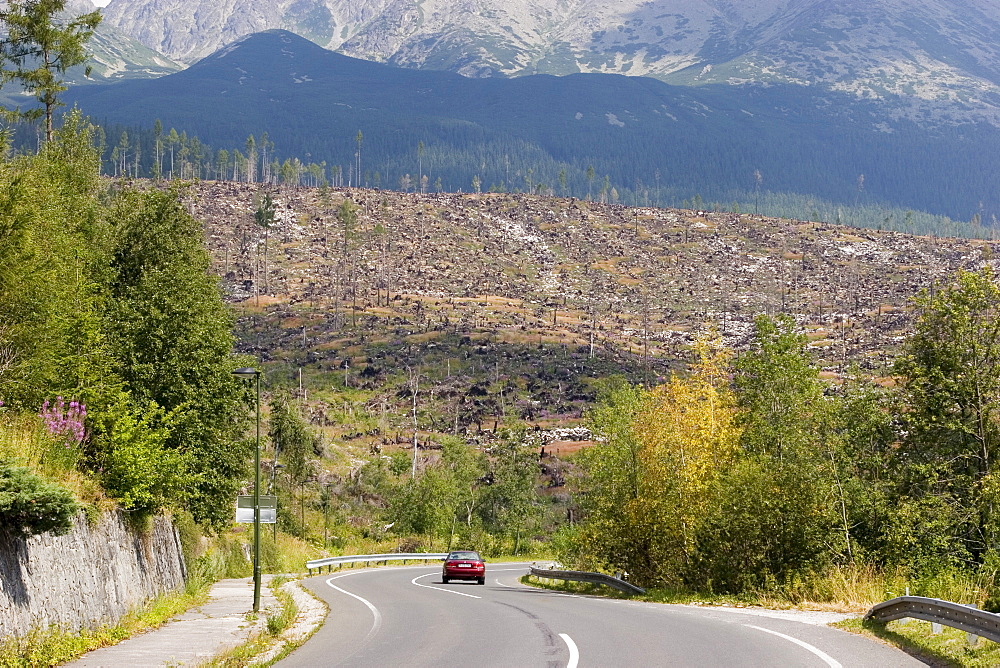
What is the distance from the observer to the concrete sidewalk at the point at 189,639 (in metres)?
17.0

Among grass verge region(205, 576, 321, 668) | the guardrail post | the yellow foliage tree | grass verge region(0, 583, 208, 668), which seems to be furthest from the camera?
the yellow foliage tree

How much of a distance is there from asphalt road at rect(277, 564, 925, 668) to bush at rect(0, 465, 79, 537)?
4.42m

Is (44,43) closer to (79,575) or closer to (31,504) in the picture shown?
(79,575)

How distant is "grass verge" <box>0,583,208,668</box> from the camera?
15219 millimetres

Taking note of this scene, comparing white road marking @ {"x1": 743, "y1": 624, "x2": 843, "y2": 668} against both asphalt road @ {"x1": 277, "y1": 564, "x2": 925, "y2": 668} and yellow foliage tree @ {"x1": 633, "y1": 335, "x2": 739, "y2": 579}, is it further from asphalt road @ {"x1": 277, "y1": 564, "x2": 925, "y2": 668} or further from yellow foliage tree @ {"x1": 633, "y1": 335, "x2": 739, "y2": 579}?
yellow foliage tree @ {"x1": 633, "y1": 335, "x2": 739, "y2": 579}

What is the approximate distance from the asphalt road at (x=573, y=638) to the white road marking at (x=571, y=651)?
0.02 m

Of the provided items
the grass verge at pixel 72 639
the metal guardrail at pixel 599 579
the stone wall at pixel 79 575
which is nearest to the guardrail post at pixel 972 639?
the grass verge at pixel 72 639

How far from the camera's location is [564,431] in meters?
116

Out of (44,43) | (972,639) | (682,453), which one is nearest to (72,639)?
(972,639)

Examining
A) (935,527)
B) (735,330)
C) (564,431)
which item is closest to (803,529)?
(935,527)

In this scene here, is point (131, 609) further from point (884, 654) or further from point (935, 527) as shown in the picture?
point (935, 527)

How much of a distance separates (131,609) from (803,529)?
17811mm

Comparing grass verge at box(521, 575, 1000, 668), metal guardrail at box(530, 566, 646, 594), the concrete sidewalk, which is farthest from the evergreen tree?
grass verge at box(521, 575, 1000, 668)

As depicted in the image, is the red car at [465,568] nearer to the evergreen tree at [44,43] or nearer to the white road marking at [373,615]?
the white road marking at [373,615]
